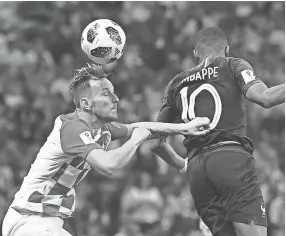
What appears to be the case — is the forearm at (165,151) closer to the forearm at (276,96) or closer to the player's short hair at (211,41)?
the player's short hair at (211,41)

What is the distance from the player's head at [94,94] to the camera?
508cm

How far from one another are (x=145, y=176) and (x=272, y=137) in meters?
2.71

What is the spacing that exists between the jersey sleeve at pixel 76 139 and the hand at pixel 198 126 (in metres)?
0.69

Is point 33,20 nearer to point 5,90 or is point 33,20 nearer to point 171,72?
point 5,90

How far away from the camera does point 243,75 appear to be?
4809mm

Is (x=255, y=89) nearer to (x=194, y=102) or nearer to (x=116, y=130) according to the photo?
(x=194, y=102)

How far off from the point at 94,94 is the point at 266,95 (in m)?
1.35

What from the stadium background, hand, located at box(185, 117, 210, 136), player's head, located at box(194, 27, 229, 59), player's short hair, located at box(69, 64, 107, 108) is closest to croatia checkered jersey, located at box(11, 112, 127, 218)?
player's short hair, located at box(69, 64, 107, 108)

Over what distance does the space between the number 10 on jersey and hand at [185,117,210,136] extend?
0.10 meters

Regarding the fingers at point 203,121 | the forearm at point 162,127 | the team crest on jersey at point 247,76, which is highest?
the team crest on jersey at point 247,76

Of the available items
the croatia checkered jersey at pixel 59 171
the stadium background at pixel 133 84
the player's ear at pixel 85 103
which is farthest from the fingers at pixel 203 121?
the stadium background at pixel 133 84

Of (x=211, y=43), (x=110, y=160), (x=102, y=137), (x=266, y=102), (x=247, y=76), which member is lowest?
(x=110, y=160)

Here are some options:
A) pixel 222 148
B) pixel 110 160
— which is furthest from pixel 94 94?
pixel 222 148

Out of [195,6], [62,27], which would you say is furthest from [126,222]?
[195,6]
